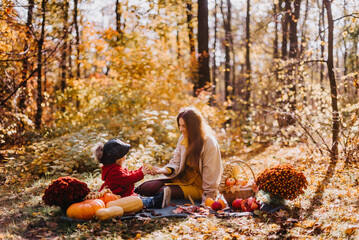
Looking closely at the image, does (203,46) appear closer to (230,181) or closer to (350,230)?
(230,181)

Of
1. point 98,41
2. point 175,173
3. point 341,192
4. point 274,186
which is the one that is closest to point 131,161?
point 175,173

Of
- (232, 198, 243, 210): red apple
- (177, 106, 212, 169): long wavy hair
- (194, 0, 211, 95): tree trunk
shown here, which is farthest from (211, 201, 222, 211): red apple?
(194, 0, 211, 95): tree trunk

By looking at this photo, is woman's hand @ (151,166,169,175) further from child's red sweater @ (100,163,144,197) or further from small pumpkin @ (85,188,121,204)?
small pumpkin @ (85,188,121,204)

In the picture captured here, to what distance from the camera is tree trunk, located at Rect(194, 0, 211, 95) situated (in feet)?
→ 35.3

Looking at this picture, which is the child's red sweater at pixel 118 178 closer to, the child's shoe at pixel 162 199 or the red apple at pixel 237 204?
the child's shoe at pixel 162 199

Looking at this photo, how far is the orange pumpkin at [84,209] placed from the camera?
3.77 m

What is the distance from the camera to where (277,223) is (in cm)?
371

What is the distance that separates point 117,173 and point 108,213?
27.4 inches

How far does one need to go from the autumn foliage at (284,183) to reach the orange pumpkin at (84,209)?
2.14 m

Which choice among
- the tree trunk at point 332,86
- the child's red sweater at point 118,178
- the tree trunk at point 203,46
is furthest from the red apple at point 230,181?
the tree trunk at point 203,46

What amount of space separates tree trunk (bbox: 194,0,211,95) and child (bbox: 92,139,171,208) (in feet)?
21.5

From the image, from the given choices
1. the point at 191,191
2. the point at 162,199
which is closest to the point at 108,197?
the point at 162,199

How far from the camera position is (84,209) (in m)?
3.77

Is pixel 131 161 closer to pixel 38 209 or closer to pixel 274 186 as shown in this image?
pixel 38 209
